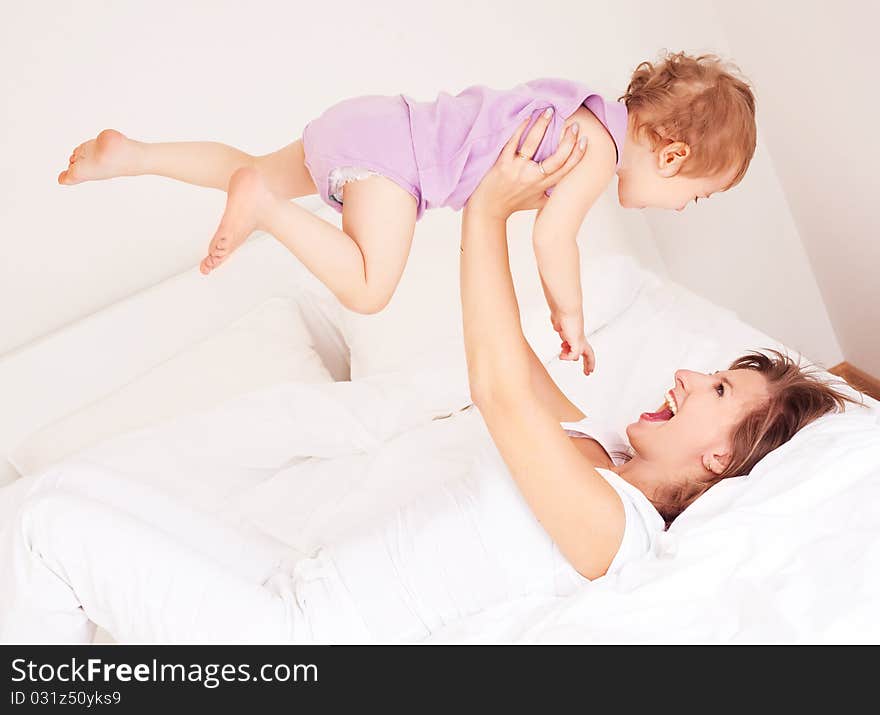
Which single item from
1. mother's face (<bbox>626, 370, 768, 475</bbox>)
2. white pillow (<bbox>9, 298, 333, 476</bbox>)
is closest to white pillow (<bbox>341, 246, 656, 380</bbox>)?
white pillow (<bbox>9, 298, 333, 476</bbox>)

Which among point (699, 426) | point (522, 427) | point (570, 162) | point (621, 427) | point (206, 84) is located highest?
point (206, 84)

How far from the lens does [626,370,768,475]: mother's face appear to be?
154 centimetres

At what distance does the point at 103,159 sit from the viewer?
1604mm

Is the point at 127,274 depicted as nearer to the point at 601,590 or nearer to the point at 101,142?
the point at 101,142

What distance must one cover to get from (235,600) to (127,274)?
4.19 feet

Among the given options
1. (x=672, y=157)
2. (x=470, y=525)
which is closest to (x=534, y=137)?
(x=672, y=157)

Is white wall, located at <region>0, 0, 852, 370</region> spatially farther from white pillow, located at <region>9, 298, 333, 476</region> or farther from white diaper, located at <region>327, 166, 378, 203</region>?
white diaper, located at <region>327, 166, 378, 203</region>

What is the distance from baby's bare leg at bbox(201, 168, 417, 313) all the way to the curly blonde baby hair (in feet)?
1.49

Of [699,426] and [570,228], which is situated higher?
[570,228]

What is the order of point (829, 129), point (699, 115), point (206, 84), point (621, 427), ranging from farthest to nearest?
point (206, 84) → point (829, 129) → point (621, 427) → point (699, 115)

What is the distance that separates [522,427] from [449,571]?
30 cm

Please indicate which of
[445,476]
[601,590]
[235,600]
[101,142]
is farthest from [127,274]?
[601,590]

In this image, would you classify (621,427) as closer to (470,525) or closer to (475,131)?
(470,525)

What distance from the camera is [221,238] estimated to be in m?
1.34
